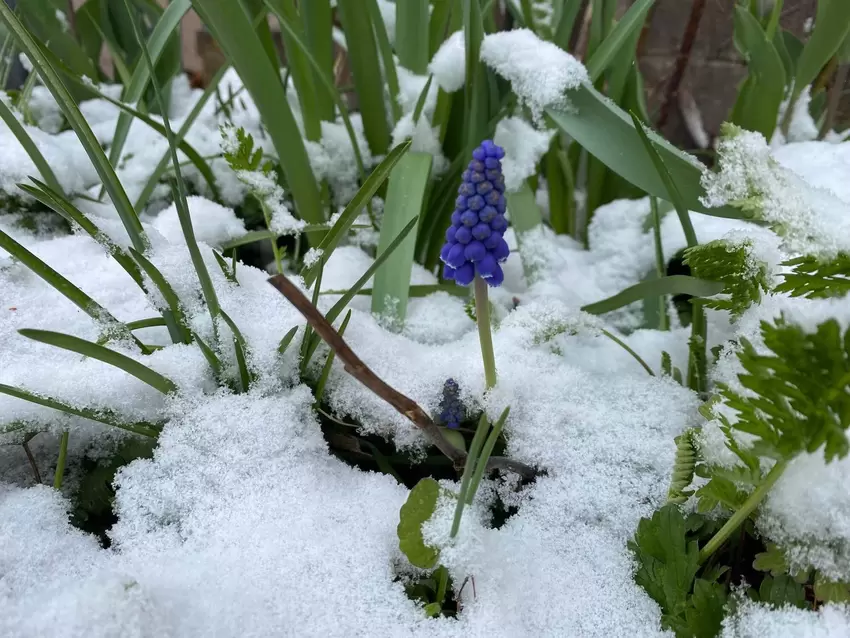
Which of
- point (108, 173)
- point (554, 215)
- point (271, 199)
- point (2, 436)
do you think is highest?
point (108, 173)

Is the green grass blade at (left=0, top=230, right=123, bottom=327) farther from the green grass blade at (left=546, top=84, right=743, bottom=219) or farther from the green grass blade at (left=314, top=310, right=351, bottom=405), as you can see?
the green grass blade at (left=546, top=84, right=743, bottom=219)

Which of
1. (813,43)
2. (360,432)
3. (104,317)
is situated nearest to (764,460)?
(360,432)

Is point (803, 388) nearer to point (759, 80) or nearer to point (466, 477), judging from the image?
point (466, 477)

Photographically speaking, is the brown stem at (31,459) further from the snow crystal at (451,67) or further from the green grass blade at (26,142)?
the snow crystal at (451,67)

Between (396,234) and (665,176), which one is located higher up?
(665,176)

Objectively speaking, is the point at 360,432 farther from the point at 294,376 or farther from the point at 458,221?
the point at 458,221

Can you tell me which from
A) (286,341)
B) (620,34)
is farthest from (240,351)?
(620,34)

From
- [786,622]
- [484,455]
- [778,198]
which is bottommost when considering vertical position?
[786,622]
